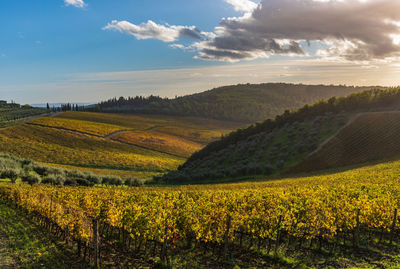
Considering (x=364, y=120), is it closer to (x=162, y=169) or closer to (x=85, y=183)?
(x=162, y=169)

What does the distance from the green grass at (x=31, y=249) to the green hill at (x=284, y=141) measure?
37797mm

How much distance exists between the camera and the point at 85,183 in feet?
144

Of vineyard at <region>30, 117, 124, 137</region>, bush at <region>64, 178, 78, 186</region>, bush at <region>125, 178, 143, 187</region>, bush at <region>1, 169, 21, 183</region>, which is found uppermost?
vineyard at <region>30, 117, 124, 137</region>

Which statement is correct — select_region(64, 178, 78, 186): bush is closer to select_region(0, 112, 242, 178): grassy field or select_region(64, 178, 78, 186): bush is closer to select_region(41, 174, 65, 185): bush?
select_region(41, 174, 65, 185): bush

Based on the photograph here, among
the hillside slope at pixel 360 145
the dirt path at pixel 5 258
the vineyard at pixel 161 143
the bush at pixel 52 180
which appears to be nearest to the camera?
the dirt path at pixel 5 258

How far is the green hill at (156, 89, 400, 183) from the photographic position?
55.2 metres

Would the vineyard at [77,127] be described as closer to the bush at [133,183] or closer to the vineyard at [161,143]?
the vineyard at [161,143]

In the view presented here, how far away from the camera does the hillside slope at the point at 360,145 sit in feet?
170

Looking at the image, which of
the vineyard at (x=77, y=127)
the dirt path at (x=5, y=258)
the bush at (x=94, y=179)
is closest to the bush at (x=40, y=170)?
the bush at (x=94, y=179)

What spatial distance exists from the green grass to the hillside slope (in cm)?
4523

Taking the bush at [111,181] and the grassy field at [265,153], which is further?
the grassy field at [265,153]

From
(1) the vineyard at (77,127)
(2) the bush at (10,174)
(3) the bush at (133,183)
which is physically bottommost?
(3) the bush at (133,183)

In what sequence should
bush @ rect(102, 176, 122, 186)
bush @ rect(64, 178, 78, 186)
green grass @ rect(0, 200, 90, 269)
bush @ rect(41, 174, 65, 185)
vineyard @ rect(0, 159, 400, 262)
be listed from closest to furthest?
green grass @ rect(0, 200, 90, 269)
vineyard @ rect(0, 159, 400, 262)
bush @ rect(41, 174, 65, 185)
bush @ rect(64, 178, 78, 186)
bush @ rect(102, 176, 122, 186)

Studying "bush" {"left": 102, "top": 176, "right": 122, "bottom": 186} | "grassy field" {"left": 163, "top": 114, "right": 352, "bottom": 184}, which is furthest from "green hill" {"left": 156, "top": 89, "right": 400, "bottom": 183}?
"bush" {"left": 102, "top": 176, "right": 122, "bottom": 186}
